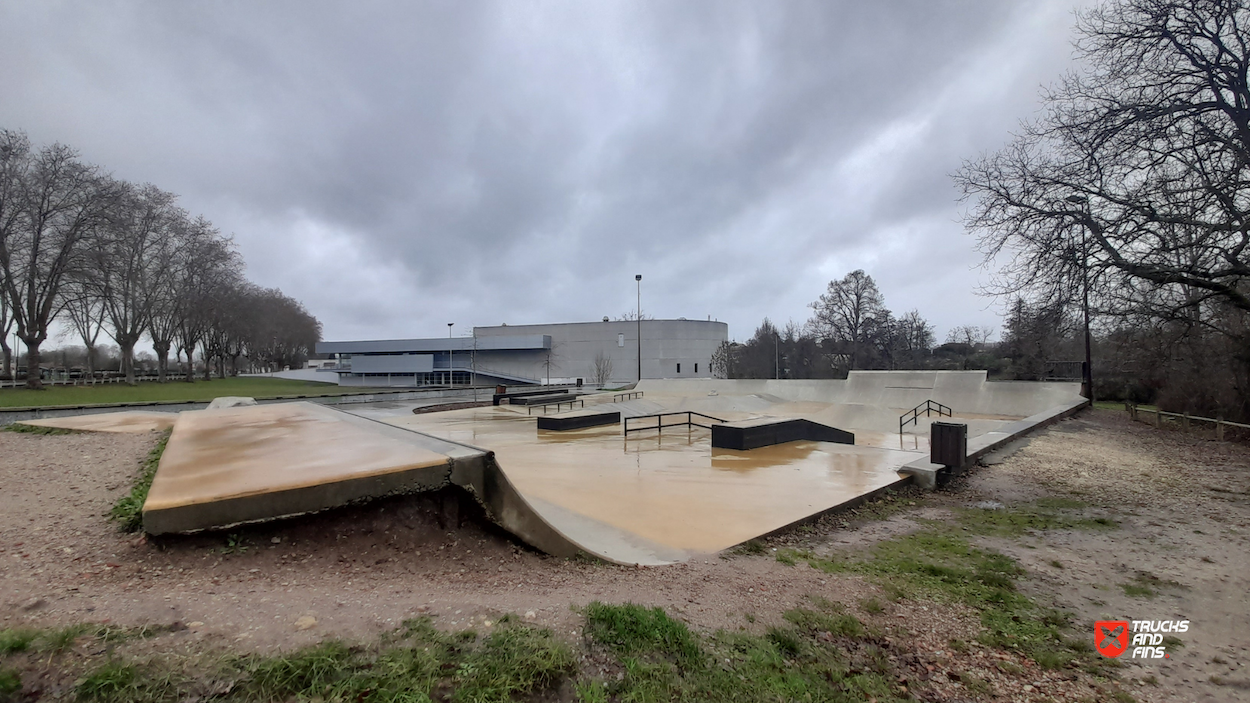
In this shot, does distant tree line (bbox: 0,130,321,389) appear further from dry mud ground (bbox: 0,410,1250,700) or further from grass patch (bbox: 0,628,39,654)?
grass patch (bbox: 0,628,39,654)

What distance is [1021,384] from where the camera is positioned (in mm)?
24438

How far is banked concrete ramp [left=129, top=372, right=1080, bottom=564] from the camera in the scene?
4.05m

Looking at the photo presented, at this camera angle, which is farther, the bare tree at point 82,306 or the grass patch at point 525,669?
the bare tree at point 82,306

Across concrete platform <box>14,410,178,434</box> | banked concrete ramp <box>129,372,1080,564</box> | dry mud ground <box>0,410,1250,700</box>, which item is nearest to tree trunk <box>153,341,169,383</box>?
concrete platform <box>14,410,178,434</box>

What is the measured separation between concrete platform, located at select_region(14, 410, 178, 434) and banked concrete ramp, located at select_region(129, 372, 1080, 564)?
1658mm

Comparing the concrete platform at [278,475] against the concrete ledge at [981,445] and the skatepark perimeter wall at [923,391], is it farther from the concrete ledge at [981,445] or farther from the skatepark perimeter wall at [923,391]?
the skatepark perimeter wall at [923,391]

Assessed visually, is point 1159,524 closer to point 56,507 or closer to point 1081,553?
point 1081,553

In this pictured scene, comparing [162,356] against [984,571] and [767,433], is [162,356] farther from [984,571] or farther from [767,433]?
[984,571]

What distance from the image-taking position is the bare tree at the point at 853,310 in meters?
47.8

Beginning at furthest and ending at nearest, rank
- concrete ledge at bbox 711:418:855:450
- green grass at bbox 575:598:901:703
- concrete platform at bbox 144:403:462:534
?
concrete ledge at bbox 711:418:855:450, concrete platform at bbox 144:403:462:534, green grass at bbox 575:598:901:703

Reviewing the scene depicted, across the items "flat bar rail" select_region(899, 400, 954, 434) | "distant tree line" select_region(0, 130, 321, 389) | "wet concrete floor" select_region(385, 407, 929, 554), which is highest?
"distant tree line" select_region(0, 130, 321, 389)

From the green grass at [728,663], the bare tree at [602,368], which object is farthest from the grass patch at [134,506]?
the bare tree at [602,368]

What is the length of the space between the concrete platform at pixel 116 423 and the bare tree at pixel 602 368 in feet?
154

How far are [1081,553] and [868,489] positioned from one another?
281 centimetres
